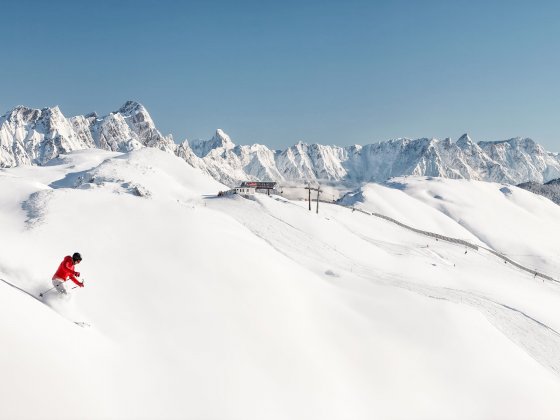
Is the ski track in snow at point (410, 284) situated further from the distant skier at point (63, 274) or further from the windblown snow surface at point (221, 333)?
the distant skier at point (63, 274)

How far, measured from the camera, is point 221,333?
64.3 ft

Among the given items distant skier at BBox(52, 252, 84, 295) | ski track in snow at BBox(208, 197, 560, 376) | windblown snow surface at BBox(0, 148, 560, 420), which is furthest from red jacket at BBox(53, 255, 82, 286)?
ski track in snow at BBox(208, 197, 560, 376)

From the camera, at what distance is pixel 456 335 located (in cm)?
2641

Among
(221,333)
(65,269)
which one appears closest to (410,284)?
(221,333)

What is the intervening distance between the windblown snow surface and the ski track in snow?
0.24 m

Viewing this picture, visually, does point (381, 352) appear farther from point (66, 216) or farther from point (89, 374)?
point (66, 216)

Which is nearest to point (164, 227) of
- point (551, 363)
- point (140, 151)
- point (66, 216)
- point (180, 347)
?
point (66, 216)

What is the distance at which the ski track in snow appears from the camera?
33.1 metres

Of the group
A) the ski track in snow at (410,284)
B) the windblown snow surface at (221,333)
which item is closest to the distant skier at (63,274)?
the windblown snow surface at (221,333)

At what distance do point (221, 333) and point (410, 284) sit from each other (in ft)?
94.5

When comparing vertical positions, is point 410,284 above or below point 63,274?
below

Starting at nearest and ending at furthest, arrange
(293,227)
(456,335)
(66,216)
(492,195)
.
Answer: (456,335) < (66,216) < (293,227) < (492,195)

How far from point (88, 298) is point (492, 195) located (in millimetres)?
182441

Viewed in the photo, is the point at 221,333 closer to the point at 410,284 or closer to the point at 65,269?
the point at 65,269
